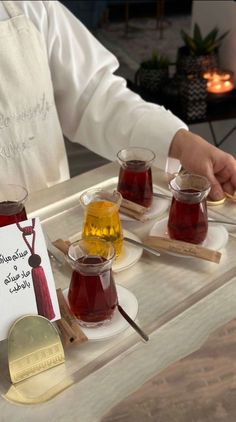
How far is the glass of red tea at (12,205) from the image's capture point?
33.8 inches

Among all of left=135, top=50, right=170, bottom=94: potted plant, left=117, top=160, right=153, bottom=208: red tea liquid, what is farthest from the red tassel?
left=135, top=50, right=170, bottom=94: potted plant

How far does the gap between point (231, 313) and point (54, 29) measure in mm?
721

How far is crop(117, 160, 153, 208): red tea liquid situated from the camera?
3.27ft

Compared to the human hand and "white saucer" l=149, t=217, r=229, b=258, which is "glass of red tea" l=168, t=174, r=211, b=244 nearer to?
"white saucer" l=149, t=217, r=229, b=258

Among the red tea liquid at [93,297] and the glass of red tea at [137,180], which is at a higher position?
the red tea liquid at [93,297]

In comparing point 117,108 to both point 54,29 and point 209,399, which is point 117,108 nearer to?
point 54,29

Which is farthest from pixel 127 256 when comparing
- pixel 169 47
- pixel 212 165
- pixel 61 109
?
pixel 169 47

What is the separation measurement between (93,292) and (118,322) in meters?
0.05

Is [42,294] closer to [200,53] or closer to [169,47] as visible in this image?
[200,53]

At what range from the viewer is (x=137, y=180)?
100 centimetres

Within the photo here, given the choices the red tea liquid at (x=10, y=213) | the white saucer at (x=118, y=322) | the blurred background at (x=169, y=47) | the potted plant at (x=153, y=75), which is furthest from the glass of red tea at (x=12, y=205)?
the potted plant at (x=153, y=75)

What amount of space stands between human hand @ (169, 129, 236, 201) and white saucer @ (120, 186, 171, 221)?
9cm

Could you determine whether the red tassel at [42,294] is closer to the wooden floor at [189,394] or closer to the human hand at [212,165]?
the wooden floor at [189,394]

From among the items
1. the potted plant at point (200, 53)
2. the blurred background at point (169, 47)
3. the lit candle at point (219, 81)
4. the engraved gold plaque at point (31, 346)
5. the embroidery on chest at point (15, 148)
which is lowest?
the blurred background at point (169, 47)
